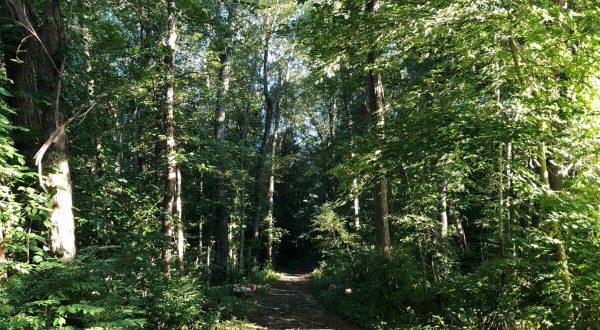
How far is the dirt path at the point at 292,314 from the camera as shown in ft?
32.3

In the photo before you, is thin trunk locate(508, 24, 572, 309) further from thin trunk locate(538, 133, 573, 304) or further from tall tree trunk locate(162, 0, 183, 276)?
tall tree trunk locate(162, 0, 183, 276)

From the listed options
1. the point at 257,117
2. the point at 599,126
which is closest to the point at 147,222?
the point at 599,126

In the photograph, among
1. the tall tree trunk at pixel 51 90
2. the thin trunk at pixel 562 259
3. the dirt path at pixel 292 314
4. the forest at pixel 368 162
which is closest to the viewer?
the forest at pixel 368 162

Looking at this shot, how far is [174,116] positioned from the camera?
10133 mm

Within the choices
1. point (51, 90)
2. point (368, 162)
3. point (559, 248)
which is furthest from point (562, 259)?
point (51, 90)

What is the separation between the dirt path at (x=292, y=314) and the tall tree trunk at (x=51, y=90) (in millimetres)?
A: 6325

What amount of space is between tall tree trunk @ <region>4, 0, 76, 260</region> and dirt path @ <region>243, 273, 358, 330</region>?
20.8 ft

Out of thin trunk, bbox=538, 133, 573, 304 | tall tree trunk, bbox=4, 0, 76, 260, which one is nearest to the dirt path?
thin trunk, bbox=538, 133, 573, 304

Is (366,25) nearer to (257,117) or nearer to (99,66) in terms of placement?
(99,66)

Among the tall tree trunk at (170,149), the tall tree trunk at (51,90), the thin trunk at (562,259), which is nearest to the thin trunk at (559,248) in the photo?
the thin trunk at (562,259)

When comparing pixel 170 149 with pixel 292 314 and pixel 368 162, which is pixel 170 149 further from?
pixel 292 314

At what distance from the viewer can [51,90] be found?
4.69 metres

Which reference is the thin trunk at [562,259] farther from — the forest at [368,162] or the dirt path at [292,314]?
the dirt path at [292,314]

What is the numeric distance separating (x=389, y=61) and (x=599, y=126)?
393cm
